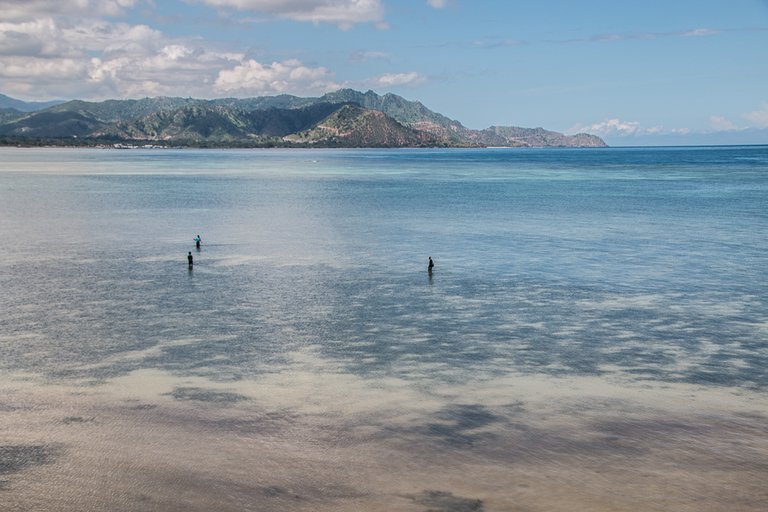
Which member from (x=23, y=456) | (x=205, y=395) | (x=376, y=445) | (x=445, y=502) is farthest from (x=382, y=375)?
(x=23, y=456)

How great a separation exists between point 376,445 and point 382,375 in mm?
7581

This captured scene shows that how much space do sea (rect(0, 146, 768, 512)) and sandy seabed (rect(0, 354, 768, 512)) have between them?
4.0 inches

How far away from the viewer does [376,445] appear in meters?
26.0

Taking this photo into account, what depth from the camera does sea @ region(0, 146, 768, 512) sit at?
23141mm

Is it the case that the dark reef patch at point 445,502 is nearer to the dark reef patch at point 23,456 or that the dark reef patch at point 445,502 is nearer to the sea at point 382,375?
the sea at point 382,375

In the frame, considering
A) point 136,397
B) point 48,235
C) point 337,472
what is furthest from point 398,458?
point 48,235

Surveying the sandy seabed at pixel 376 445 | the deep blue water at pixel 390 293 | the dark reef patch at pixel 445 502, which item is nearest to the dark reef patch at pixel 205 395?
the sandy seabed at pixel 376 445

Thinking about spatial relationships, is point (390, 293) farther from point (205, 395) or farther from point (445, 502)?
point (445, 502)

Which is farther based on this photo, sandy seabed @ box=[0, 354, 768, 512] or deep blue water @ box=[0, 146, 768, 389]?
deep blue water @ box=[0, 146, 768, 389]

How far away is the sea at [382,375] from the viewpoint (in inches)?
911

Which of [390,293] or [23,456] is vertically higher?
[390,293]

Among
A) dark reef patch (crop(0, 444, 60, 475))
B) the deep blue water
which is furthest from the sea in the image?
the deep blue water

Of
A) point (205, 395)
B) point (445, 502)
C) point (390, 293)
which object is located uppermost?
point (390, 293)

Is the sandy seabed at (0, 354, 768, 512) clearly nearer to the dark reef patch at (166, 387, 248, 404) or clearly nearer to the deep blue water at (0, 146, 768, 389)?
the dark reef patch at (166, 387, 248, 404)
